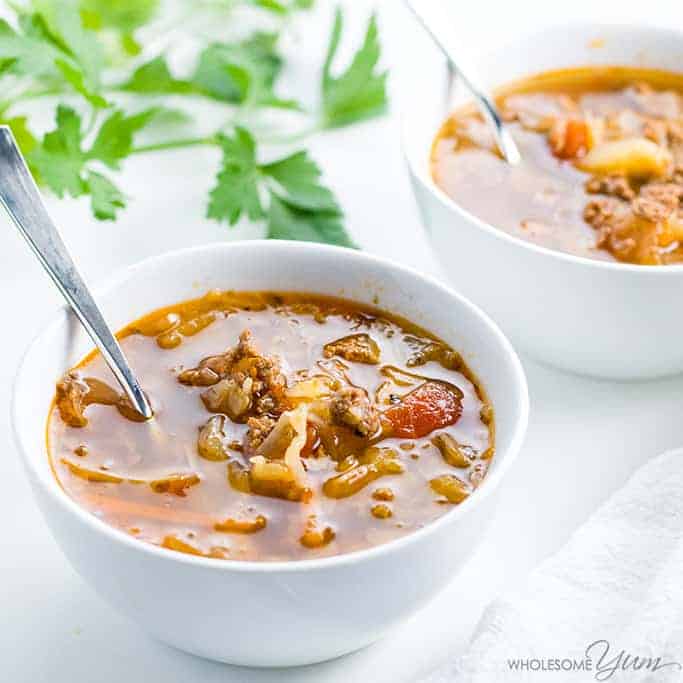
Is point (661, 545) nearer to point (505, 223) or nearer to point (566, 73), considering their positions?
point (505, 223)

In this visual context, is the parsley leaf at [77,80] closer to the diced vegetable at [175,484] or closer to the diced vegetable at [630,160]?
the diced vegetable at [630,160]

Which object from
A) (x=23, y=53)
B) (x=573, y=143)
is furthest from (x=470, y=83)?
(x=23, y=53)

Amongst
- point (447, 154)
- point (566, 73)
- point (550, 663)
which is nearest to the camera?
point (550, 663)

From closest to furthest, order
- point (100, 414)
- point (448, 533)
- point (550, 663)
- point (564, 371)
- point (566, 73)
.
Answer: point (448, 533) → point (550, 663) → point (100, 414) → point (564, 371) → point (566, 73)

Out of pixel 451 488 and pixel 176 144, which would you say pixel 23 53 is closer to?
pixel 176 144

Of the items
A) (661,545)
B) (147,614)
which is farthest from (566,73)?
(147,614)

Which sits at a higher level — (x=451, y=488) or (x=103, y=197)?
(x=451, y=488)

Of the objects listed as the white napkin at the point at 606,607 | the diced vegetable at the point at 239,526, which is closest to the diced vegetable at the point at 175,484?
the diced vegetable at the point at 239,526
